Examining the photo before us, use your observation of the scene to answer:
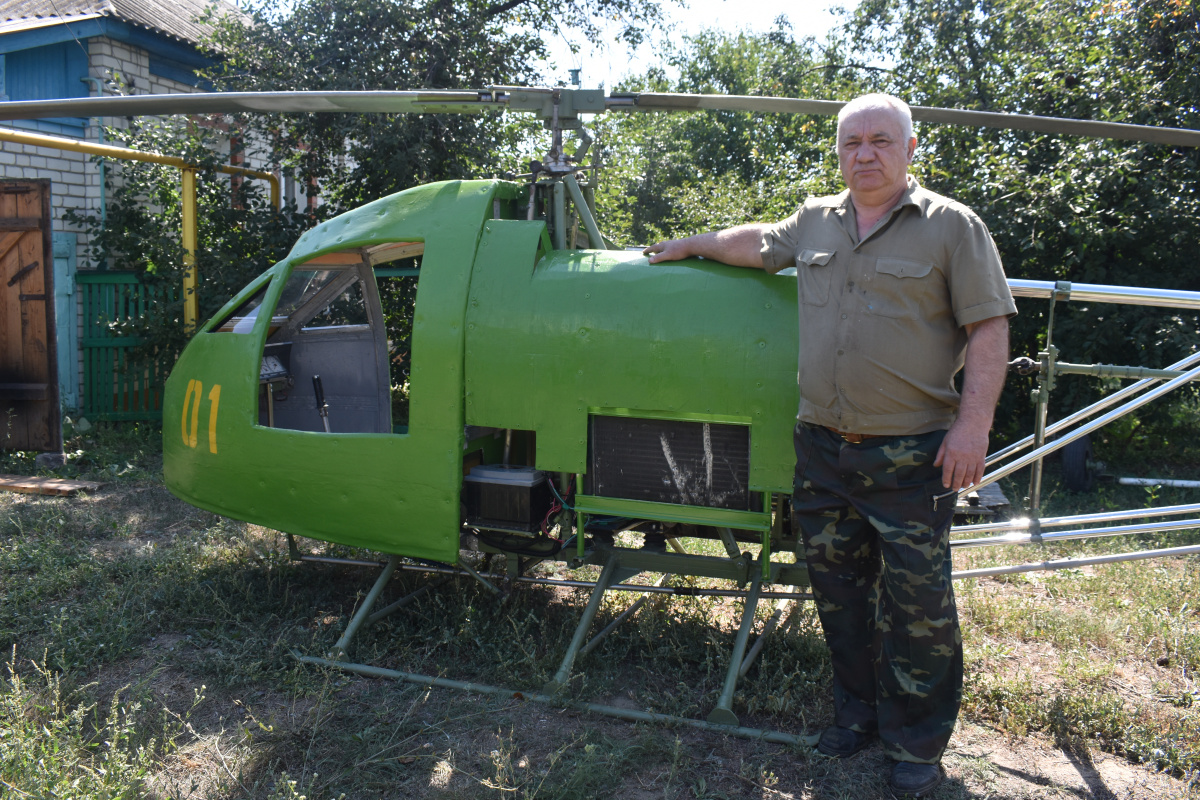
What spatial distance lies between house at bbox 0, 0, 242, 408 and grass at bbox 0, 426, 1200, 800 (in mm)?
5909

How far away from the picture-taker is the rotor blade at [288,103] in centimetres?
404

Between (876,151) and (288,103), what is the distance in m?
2.80

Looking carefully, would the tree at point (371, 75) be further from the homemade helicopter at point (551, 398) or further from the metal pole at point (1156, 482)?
the metal pole at point (1156, 482)

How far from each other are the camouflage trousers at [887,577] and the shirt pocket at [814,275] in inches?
19.8

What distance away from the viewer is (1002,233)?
767cm

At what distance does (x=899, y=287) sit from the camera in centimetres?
304

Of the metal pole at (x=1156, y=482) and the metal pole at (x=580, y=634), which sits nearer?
the metal pole at (x=580, y=634)

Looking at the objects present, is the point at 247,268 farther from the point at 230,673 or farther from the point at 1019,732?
the point at 1019,732

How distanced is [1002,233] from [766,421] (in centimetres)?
530

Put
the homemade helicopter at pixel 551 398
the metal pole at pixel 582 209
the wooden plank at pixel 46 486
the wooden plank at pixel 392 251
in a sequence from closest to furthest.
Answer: the homemade helicopter at pixel 551 398 → the metal pole at pixel 582 209 → the wooden plank at pixel 392 251 → the wooden plank at pixel 46 486

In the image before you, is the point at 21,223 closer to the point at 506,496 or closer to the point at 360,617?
the point at 360,617

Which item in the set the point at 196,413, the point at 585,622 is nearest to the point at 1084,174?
the point at 585,622

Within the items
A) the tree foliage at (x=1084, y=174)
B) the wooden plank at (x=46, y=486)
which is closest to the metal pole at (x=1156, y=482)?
the tree foliage at (x=1084, y=174)

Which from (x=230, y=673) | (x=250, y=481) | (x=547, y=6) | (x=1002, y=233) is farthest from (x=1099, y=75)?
(x=230, y=673)
